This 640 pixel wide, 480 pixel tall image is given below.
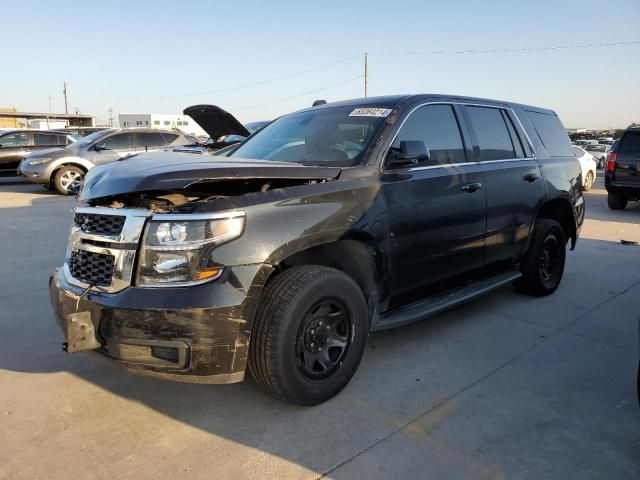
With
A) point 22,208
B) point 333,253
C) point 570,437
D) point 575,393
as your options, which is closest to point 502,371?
point 575,393

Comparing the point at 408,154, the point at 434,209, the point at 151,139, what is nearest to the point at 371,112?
the point at 408,154

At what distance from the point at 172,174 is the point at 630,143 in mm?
11054

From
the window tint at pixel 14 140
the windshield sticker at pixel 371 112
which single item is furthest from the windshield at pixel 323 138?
the window tint at pixel 14 140

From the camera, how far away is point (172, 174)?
255 cm

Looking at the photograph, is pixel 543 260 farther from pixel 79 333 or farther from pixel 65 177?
pixel 65 177

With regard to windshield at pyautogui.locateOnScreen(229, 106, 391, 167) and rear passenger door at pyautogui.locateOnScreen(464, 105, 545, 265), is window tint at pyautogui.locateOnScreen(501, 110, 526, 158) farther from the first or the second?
windshield at pyautogui.locateOnScreen(229, 106, 391, 167)

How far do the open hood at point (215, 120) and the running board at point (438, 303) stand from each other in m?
7.42

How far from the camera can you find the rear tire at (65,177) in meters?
12.9

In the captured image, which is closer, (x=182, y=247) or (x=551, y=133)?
(x=182, y=247)

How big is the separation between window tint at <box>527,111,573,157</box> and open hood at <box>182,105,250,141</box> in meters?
6.58

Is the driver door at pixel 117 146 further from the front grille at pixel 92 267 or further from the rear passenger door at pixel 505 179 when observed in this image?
the front grille at pixel 92 267

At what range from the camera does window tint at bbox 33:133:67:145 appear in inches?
601

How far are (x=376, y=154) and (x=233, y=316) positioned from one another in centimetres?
146

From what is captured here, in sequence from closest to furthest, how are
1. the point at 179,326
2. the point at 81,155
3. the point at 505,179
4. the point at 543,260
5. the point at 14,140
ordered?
1. the point at 179,326
2. the point at 505,179
3. the point at 543,260
4. the point at 81,155
5. the point at 14,140
